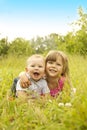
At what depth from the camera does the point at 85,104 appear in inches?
67.3

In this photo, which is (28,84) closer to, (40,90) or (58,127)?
(40,90)

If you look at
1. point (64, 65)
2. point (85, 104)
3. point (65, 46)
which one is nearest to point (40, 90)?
point (64, 65)

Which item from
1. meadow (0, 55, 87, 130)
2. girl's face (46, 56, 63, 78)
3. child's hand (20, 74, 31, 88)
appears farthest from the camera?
girl's face (46, 56, 63, 78)

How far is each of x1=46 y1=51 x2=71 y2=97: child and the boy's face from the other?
0.14m

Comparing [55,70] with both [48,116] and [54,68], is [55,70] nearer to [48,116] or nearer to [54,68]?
[54,68]

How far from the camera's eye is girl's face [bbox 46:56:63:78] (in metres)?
4.09

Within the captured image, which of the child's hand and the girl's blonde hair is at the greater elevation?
the girl's blonde hair

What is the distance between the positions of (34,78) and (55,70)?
28 cm

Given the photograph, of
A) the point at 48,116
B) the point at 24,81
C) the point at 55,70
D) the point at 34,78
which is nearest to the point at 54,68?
the point at 55,70

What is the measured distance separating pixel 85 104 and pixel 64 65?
8.43 feet

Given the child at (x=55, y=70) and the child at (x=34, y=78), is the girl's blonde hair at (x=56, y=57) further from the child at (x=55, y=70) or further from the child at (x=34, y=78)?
the child at (x=34, y=78)

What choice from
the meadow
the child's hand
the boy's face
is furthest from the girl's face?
the meadow

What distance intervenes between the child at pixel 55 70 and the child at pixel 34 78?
0.35ft

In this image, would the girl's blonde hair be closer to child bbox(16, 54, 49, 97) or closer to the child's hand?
child bbox(16, 54, 49, 97)
